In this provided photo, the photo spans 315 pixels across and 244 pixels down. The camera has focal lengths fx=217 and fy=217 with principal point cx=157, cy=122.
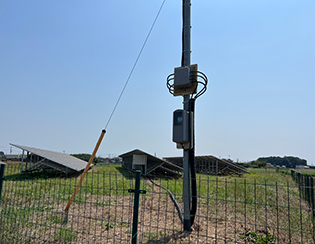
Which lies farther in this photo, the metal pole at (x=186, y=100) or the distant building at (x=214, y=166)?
the distant building at (x=214, y=166)

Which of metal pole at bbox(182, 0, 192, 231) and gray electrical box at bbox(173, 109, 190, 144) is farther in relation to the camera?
metal pole at bbox(182, 0, 192, 231)

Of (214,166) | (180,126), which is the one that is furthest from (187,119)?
(214,166)

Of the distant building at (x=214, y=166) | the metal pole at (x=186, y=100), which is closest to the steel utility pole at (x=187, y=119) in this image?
the metal pole at (x=186, y=100)

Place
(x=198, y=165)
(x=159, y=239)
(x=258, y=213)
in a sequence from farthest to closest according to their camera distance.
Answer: (x=198, y=165), (x=258, y=213), (x=159, y=239)

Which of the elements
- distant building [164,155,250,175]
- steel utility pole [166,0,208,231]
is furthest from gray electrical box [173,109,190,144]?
distant building [164,155,250,175]

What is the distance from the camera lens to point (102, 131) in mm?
5402

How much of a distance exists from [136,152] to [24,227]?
416 inches

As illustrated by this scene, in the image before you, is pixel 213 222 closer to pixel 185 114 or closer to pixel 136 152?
pixel 185 114

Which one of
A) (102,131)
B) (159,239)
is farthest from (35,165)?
(159,239)

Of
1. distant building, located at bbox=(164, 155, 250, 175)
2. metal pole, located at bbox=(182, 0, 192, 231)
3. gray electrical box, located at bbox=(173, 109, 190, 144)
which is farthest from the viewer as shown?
distant building, located at bbox=(164, 155, 250, 175)

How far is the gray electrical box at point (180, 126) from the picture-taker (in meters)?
4.44

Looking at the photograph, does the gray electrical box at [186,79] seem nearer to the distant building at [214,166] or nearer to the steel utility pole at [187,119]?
the steel utility pole at [187,119]

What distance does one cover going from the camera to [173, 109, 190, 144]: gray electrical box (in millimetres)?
4441

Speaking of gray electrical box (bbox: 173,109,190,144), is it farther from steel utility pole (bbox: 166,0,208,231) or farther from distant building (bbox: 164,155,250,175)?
distant building (bbox: 164,155,250,175)
